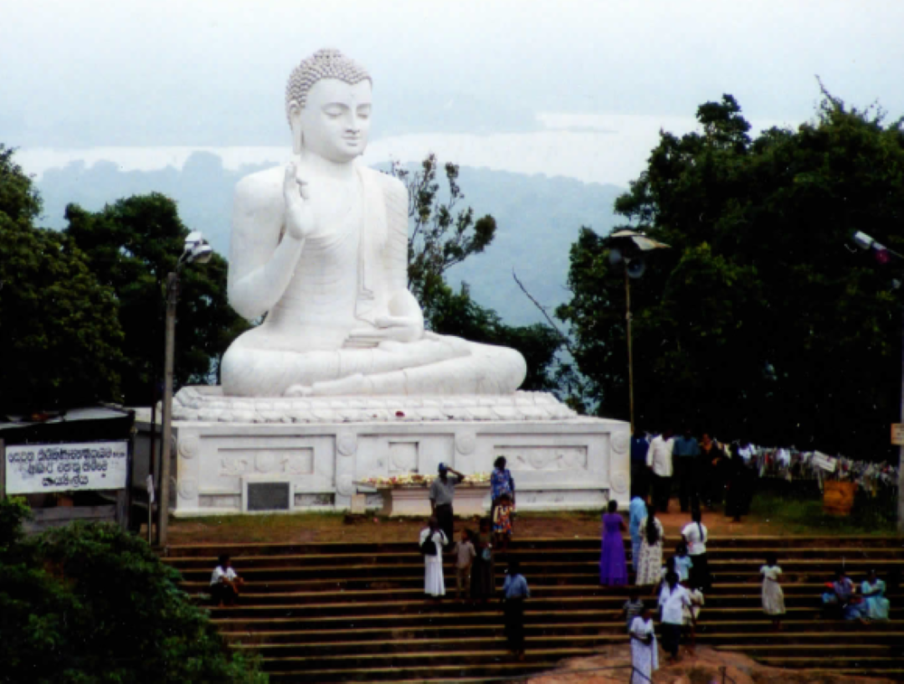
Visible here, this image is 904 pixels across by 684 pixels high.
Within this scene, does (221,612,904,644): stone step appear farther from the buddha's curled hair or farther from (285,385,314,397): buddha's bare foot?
the buddha's curled hair

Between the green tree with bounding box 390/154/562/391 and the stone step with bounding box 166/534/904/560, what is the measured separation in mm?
15087

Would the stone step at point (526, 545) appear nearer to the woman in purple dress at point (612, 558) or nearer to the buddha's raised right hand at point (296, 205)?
the woman in purple dress at point (612, 558)

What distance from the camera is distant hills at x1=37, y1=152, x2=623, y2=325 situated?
98.7 metres

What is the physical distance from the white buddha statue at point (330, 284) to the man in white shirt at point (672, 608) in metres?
6.37

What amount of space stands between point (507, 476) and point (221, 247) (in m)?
79.1

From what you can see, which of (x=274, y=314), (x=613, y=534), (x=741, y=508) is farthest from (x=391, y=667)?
(x=274, y=314)

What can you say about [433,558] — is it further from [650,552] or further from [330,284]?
[330,284]

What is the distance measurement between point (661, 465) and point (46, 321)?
1034cm

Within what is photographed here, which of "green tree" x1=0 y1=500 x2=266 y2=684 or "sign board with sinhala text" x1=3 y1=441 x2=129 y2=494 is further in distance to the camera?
"sign board with sinhala text" x1=3 y1=441 x2=129 y2=494

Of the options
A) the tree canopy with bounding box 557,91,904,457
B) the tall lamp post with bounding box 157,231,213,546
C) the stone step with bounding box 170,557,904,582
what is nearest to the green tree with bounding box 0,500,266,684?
the stone step with bounding box 170,557,904,582

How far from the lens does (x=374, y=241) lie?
2314 centimetres

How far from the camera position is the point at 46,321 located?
1012 inches

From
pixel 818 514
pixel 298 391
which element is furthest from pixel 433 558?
pixel 818 514

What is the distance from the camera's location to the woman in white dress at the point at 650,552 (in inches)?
680
